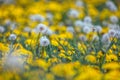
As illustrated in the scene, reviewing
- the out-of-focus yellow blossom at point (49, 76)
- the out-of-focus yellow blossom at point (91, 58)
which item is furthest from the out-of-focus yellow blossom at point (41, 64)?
the out-of-focus yellow blossom at point (91, 58)

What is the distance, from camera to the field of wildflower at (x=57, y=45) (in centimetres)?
292

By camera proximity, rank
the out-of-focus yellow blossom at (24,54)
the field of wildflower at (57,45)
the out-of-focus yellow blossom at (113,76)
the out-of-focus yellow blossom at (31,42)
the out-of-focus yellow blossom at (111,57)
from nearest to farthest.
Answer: the out-of-focus yellow blossom at (113,76) < the field of wildflower at (57,45) < the out-of-focus yellow blossom at (24,54) < the out-of-focus yellow blossom at (111,57) < the out-of-focus yellow blossom at (31,42)

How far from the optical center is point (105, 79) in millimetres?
2807

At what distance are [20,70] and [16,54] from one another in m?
0.43

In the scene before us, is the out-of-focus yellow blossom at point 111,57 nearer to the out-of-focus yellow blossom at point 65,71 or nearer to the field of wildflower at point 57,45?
the field of wildflower at point 57,45

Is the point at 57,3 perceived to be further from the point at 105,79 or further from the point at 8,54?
the point at 105,79

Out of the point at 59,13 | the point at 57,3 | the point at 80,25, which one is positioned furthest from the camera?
the point at 57,3

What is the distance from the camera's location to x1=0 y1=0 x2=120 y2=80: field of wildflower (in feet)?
9.58

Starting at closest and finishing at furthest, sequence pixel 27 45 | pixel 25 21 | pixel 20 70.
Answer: pixel 20 70, pixel 27 45, pixel 25 21

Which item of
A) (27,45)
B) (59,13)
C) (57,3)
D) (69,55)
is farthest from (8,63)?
(57,3)

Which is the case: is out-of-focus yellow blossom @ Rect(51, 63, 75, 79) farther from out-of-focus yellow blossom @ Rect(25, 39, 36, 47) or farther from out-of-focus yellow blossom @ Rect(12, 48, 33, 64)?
out-of-focus yellow blossom @ Rect(25, 39, 36, 47)

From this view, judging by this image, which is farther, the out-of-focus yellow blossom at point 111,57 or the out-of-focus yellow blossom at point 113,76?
the out-of-focus yellow blossom at point 111,57

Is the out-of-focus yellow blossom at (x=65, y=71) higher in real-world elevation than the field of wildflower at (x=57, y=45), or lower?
higher

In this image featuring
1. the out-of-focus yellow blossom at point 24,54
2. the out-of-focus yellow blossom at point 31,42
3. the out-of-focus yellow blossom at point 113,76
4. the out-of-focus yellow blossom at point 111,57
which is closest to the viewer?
the out-of-focus yellow blossom at point 113,76
